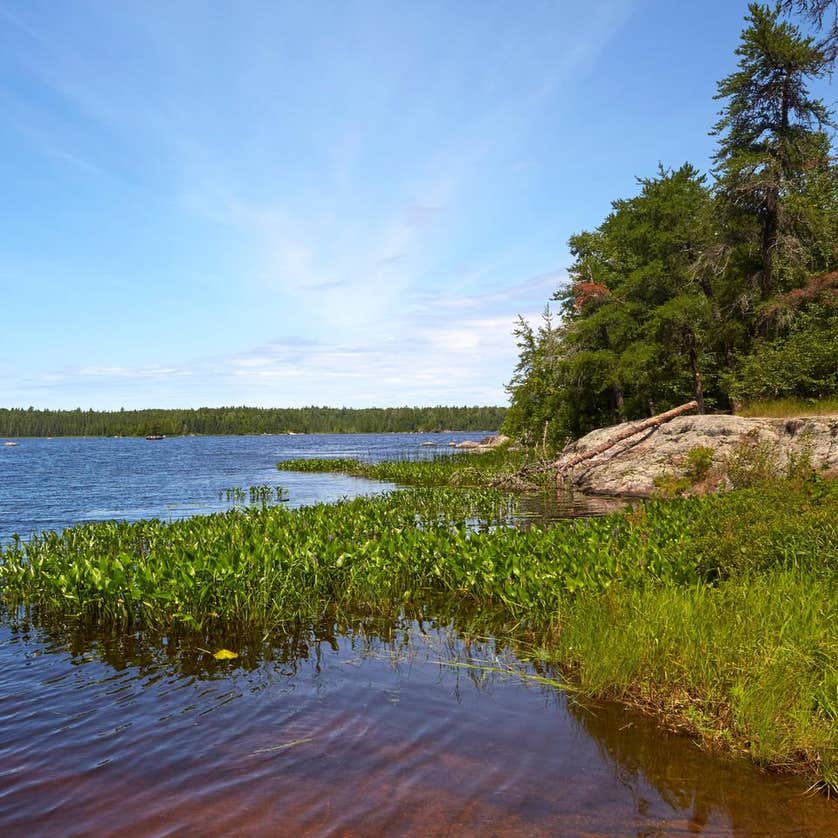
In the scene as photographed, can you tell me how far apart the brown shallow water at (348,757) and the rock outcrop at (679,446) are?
1385cm

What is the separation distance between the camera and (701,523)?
1081cm

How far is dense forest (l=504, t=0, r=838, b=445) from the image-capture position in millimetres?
24000

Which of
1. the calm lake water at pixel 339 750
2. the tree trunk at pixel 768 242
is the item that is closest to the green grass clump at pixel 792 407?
the tree trunk at pixel 768 242

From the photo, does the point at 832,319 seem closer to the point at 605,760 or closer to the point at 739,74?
the point at 739,74

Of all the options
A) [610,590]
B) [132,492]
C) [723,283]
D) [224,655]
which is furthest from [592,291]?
[224,655]

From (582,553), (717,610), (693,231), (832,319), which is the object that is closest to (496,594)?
(582,553)

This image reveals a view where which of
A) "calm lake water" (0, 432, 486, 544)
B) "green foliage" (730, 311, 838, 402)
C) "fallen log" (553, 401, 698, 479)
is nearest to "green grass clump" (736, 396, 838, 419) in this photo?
"green foliage" (730, 311, 838, 402)

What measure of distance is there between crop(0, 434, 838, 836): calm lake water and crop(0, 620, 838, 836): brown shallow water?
16 millimetres

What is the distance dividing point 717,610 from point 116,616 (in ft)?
24.8

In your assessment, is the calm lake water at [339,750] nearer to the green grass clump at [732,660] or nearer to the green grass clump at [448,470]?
the green grass clump at [732,660]

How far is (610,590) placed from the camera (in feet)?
25.6

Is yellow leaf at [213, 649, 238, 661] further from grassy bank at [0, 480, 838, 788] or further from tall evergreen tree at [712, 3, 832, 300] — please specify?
tall evergreen tree at [712, 3, 832, 300]

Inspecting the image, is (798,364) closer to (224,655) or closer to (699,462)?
(699,462)

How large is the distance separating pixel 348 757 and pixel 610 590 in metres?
3.92
